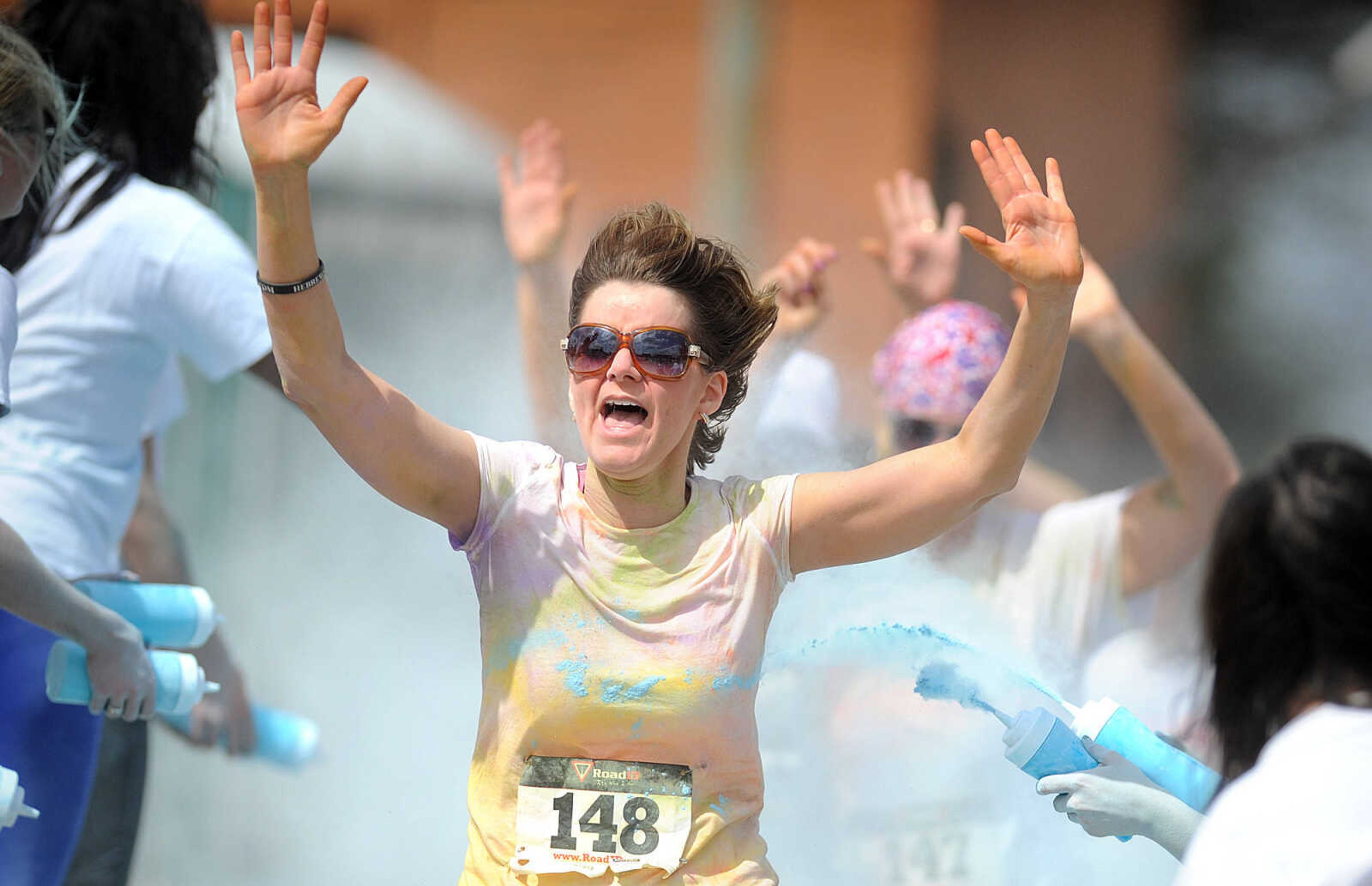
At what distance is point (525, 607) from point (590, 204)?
16.8 feet

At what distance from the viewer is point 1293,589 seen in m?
1.58

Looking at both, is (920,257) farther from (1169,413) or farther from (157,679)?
(157,679)

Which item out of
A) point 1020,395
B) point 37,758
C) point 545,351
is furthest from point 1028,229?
point 37,758

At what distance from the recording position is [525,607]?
6.79ft

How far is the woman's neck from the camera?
6.97 ft

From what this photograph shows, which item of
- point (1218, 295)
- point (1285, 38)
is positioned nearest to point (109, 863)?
point (1218, 295)

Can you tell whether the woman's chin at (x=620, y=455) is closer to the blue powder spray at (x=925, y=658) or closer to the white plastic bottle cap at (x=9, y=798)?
the blue powder spray at (x=925, y=658)

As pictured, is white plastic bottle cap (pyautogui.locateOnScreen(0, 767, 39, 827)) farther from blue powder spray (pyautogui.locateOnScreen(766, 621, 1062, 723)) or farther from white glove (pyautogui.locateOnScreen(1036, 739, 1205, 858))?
white glove (pyautogui.locateOnScreen(1036, 739, 1205, 858))

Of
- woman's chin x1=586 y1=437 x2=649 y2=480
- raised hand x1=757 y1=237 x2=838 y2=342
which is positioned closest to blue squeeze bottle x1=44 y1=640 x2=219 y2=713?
woman's chin x1=586 y1=437 x2=649 y2=480

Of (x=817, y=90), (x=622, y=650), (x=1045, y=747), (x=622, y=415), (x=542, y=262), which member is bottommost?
(x=1045, y=747)

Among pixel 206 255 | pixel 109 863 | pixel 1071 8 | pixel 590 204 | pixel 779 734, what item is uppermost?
pixel 1071 8

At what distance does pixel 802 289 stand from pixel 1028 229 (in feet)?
4.95

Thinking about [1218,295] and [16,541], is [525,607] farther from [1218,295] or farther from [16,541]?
[1218,295]

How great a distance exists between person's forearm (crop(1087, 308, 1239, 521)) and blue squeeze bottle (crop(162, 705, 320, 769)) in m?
1.91
